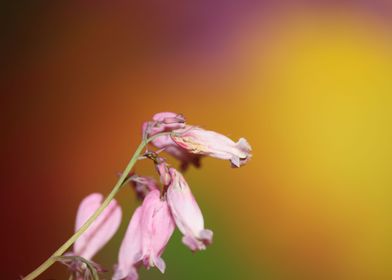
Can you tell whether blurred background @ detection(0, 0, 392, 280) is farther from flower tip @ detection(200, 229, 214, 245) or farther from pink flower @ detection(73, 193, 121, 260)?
flower tip @ detection(200, 229, 214, 245)

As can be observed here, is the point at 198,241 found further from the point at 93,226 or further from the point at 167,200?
the point at 93,226

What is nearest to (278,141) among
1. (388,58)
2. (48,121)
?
(388,58)

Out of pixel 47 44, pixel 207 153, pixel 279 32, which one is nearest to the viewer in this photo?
pixel 207 153

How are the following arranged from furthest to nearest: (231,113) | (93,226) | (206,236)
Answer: (231,113) → (93,226) → (206,236)

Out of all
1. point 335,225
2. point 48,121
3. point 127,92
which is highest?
point 127,92

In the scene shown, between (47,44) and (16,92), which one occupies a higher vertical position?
(47,44)

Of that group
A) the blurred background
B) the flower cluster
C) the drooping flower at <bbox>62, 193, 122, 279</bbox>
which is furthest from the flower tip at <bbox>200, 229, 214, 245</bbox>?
the blurred background

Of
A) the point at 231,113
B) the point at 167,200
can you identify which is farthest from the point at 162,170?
the point at 231,113

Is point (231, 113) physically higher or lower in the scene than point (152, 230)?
higher

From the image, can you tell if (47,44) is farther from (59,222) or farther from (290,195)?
(290,195)
